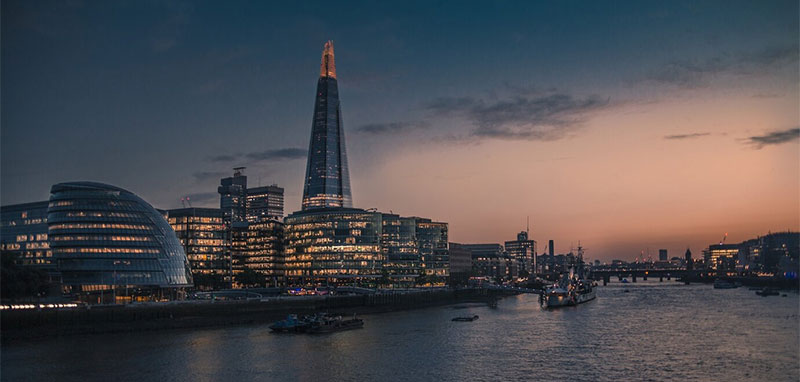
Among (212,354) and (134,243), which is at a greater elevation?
(134,243)

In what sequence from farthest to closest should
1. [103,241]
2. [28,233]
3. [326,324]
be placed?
[28,233] → [103,241] → [326,324]

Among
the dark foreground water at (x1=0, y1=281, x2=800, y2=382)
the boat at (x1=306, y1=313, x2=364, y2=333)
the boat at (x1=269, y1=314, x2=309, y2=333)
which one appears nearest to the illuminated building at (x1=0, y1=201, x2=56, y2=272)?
the dark foreground water at (x1=0, y1=281, x2=800, y2=382)

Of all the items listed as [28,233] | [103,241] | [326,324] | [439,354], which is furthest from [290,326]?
[28,233]

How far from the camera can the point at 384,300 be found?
177375 millimetres

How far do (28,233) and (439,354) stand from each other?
121 metres

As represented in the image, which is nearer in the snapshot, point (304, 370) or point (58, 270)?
point (304, 370)

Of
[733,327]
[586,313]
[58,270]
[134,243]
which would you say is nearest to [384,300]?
[586,313]

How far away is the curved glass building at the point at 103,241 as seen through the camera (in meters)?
135

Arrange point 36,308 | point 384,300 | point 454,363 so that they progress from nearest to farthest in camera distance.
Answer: point 454,363 < point 36,308 < point 384,300

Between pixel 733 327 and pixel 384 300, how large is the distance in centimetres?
9083

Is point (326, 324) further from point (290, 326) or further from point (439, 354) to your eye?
point (439, 354)

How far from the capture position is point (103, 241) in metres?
136

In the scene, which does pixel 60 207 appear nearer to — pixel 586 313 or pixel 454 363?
pixel 454 363

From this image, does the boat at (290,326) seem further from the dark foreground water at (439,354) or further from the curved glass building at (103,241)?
the curved glass building at (103,241)
